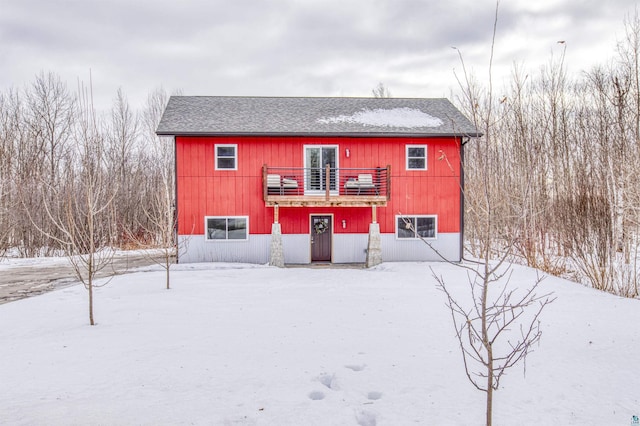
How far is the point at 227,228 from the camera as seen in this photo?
46.4 ft

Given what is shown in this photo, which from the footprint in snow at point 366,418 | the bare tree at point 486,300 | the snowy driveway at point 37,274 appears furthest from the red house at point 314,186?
the footprint in snow at point 366,418

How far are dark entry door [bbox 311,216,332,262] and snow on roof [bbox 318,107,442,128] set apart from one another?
13.0 ft

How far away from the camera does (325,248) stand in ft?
47.9

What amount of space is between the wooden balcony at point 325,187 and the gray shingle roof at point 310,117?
1487 millimetres

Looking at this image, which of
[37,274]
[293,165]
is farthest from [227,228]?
[37,274]

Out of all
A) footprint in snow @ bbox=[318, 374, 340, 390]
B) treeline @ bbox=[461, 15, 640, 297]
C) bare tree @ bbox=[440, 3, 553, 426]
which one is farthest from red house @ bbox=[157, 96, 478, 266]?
footprint in snow @ bbox=[318, 374, 340, 390]

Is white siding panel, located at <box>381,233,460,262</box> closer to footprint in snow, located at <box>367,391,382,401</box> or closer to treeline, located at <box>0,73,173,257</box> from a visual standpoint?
treeline, located at <box>0,73,173,257</box>

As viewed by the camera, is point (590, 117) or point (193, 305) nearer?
point (193, 305)

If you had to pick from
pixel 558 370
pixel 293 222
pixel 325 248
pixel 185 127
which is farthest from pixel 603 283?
pixel 185 127

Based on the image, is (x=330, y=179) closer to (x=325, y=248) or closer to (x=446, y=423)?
(x=325, y=248)

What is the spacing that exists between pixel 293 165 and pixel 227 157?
2.55m

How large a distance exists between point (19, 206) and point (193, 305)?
16645 millimetres

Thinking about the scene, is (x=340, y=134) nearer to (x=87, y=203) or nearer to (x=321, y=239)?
(x=321, y=239)

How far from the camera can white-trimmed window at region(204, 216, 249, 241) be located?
14094 millimetres
